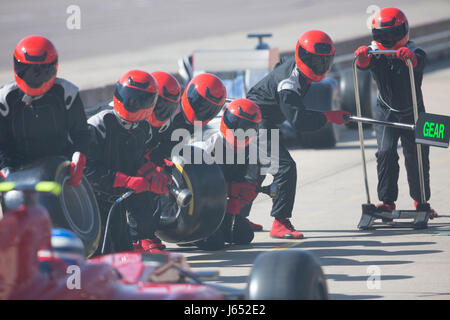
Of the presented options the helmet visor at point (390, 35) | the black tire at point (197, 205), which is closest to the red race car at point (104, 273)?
the black tire at point (197, 205)

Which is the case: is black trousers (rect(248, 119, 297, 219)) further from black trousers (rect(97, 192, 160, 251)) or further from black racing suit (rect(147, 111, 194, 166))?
black trousers (rect(97, 192, 160, 251))

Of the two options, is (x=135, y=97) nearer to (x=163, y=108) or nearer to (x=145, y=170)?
(x=145, y=170)

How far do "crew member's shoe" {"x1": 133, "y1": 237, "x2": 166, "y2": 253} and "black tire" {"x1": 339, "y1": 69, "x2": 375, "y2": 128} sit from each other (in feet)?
22.1

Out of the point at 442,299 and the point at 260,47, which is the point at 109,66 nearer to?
the point at 260,47

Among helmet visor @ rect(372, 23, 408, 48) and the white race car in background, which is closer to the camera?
helmet visor @ rect(372, 23, 408, 48)

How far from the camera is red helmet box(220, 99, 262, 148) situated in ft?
28.1

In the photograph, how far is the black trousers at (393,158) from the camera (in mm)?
9492

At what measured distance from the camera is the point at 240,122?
855 cm

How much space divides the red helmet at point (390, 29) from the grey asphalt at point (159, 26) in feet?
32.5

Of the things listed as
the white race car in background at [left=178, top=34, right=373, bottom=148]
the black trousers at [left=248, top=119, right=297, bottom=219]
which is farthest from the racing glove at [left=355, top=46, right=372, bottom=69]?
the white race car in background at [left=178, top=34, right=373, bottom=148]

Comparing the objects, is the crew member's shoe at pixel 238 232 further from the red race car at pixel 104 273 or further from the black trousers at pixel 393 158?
the red race car at pixel 104 273

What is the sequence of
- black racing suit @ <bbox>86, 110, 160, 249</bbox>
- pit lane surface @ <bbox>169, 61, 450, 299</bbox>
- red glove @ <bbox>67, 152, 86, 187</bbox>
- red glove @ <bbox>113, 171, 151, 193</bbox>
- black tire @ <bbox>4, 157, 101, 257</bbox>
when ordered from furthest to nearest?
black racing suit @ <bbox>86, 110, 160, 249</bbox>
red glove @ <bbox>113, 171, 151, 193</bbox>
pit lane surface @ <bbox>169, 61, 450, 299</bbox>
red glove @ <bbox>67, 152, 86, 187</bbox>
black tire @ <bbox>4, 157, 101, 257</bbox>

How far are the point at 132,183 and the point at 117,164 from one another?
0.38 metres
